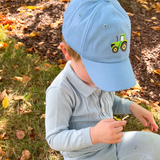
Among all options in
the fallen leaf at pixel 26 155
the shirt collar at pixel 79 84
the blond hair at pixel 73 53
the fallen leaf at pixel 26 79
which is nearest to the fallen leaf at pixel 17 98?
the fallen leaf at pixel 26 79

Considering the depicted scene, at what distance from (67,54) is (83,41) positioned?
0.60 ft

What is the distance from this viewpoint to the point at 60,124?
1.12m

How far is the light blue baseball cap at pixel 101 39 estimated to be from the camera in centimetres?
93

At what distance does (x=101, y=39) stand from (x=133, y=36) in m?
2.38

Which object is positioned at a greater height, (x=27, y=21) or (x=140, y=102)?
(x=27, y=21)

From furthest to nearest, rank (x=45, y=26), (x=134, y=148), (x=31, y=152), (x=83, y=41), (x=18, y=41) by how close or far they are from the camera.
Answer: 1. (x=45, y=26)
2. (x=18, y=41)
3. (x=31, y=152)
4. (x=134, y=148)
5. (x=83, y=41)

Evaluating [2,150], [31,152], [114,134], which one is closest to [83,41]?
[114,134]

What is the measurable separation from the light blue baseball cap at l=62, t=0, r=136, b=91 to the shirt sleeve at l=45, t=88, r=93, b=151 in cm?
25

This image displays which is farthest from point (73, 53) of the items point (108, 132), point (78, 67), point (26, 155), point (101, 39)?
point (26, 155)

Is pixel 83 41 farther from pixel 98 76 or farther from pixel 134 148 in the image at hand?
pixel 134 148

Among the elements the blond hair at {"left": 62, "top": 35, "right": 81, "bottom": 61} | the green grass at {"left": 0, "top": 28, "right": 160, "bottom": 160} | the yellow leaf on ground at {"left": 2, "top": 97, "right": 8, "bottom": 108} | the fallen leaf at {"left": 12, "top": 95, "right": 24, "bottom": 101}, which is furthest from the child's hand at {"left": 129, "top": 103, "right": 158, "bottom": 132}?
the yellow leaf on ground at {"left": 2, "top": 97, "right": 8, "bottom": 108}

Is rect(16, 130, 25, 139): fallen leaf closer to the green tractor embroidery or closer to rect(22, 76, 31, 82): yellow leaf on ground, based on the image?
rect(22, 76, 31, 82): yellow leaf on ground

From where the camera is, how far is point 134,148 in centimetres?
133

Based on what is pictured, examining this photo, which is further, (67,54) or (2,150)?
(2,150)
